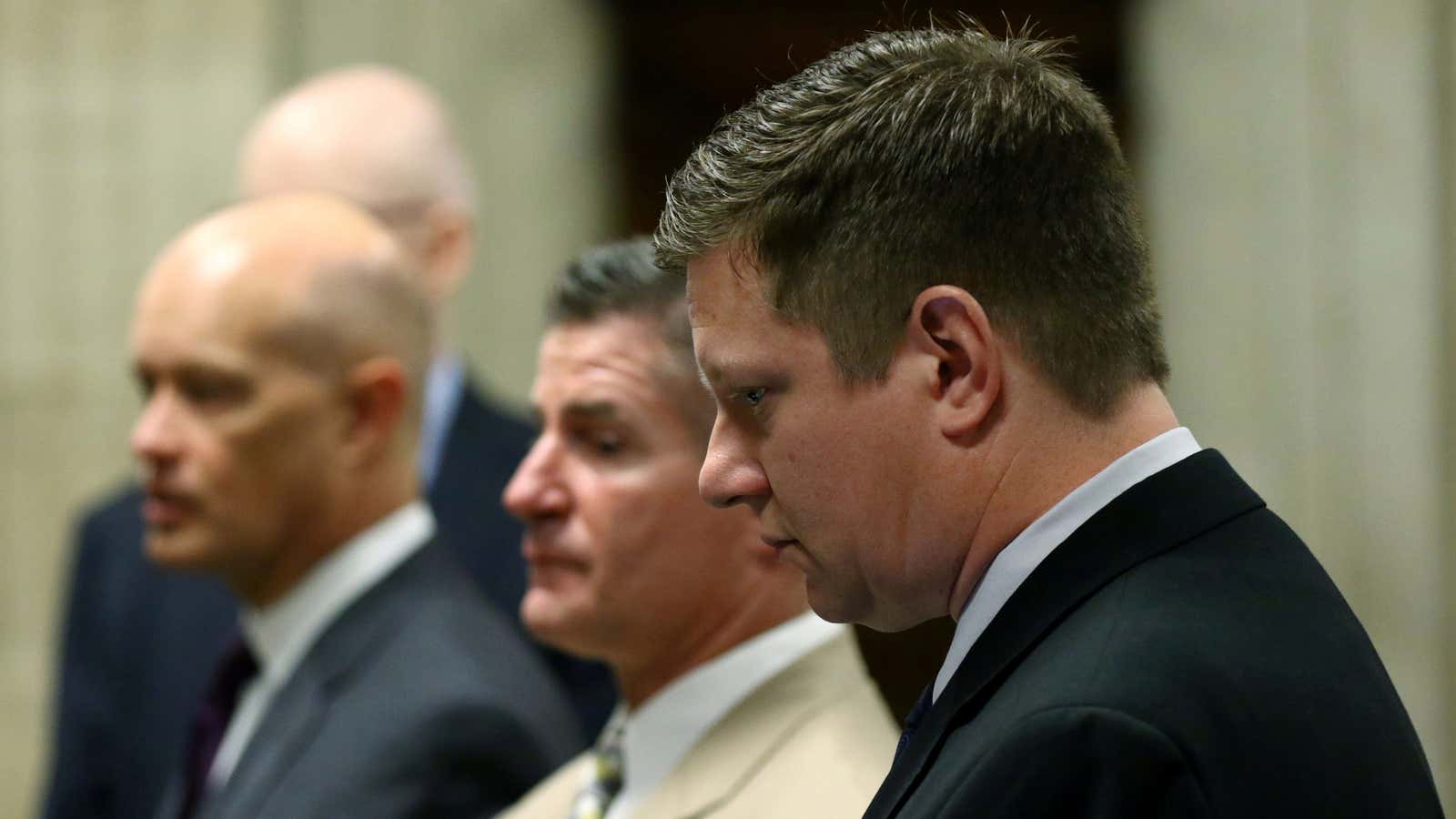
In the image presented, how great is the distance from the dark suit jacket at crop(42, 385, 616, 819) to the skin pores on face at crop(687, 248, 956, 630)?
2.08 metres

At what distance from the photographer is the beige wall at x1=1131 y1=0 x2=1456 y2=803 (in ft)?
16.4

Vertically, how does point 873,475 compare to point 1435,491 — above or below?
above

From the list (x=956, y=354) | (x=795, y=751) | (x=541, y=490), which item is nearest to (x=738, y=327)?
(x=956, y=354)

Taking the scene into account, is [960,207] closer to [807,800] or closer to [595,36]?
[807,800]

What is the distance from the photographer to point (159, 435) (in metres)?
2.94

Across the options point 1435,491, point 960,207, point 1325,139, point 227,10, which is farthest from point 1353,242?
point 960,207

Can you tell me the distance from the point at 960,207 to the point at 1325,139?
4.20 meters

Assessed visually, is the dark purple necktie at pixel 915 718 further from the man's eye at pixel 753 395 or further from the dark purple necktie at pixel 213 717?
the dark purple necktie at pixel 213 717

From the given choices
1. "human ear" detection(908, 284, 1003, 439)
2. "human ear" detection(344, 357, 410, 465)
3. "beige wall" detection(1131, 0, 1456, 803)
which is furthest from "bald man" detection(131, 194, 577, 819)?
"beige wall" detection(1131, 0, 1456, 803)

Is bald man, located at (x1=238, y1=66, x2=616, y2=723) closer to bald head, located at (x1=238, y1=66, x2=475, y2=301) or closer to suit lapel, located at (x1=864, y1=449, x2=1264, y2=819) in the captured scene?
bald head, located at (x1=238, y1=66, x2=475, y2=301)

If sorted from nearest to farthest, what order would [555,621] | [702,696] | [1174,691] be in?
[1174,691], [702,696], [555,621]

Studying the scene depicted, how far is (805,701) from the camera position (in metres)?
2.07

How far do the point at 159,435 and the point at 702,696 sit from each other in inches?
46.0

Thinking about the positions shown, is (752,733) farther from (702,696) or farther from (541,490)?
(541,490)
